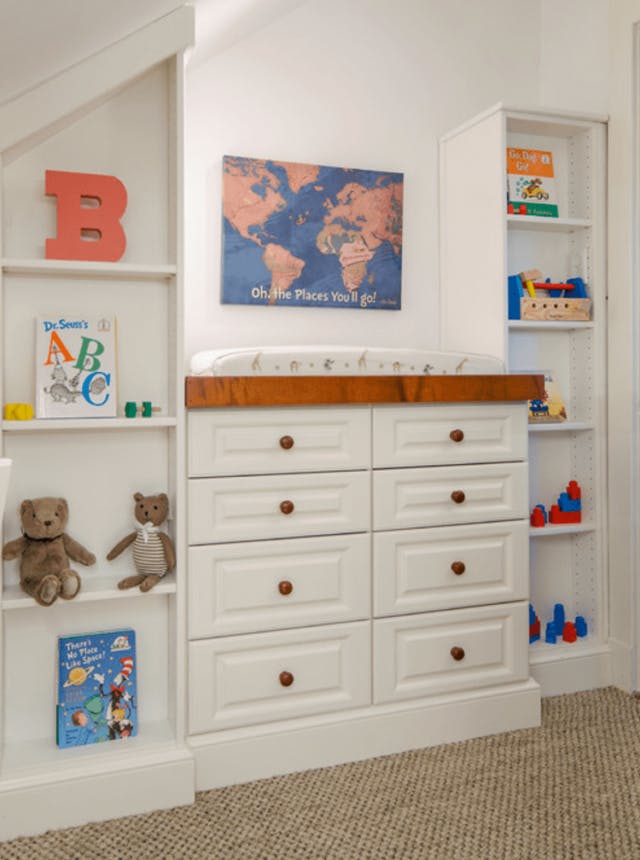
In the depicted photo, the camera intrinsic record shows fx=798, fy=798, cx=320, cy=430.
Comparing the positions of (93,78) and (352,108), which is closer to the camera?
(93,78)

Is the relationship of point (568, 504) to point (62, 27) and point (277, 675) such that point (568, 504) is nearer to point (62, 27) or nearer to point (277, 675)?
point (277, 675)

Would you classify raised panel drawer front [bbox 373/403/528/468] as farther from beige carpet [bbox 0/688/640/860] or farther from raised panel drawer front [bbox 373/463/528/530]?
beige carpet [bbox 0/688/640/860]

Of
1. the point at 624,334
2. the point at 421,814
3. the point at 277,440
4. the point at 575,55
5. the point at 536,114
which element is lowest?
the point at 421,814

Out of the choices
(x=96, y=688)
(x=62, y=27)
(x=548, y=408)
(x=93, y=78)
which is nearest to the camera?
(x=62, y=27)

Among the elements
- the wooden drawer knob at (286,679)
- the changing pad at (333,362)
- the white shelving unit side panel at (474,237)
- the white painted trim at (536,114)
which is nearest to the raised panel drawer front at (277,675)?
the wooden drawer knob at (286,679)

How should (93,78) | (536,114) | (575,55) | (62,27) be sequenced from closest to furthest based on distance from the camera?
1. (62,27)
2. (93,78)
3. (536,114)
4. (575,55)

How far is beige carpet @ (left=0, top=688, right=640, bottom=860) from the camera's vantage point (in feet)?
5.36

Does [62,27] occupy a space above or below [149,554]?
above

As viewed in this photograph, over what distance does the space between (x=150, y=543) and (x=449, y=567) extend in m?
0.80

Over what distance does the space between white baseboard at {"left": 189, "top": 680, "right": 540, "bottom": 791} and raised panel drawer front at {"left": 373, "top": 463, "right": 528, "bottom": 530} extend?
1.59 ft

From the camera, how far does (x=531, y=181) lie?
8.41ft

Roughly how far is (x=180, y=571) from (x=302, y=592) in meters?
0.32

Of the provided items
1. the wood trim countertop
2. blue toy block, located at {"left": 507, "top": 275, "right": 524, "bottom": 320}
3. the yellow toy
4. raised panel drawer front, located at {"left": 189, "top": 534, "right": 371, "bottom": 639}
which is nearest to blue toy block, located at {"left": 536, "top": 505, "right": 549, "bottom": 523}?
the wood trim countertop

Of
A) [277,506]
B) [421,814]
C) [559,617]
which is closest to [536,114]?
[277,506]
